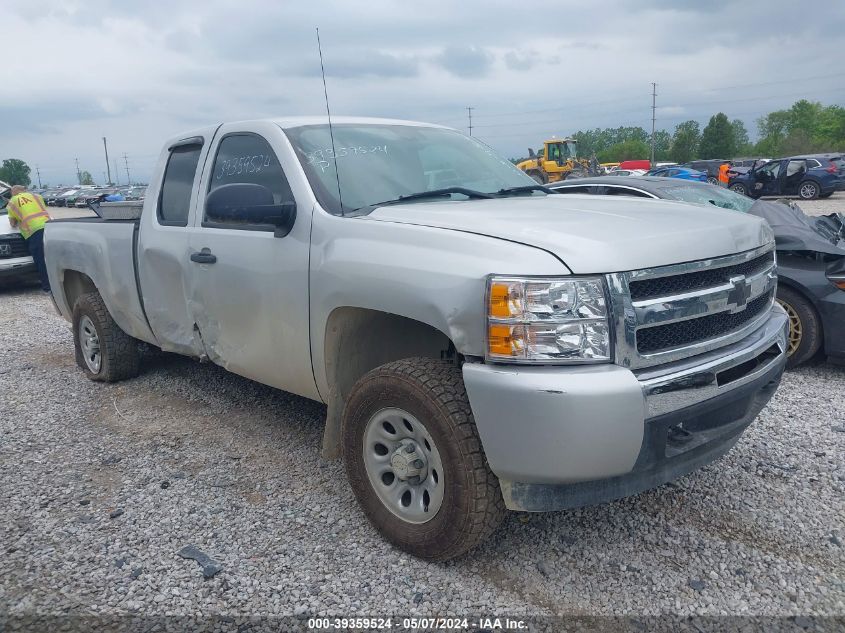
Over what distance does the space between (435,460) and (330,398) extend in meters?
0.82

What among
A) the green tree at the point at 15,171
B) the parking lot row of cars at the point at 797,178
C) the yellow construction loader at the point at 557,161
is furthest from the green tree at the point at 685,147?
the green tree at the point at 15,171

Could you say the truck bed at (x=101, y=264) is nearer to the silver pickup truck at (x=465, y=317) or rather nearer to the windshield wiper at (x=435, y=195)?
the silver pickup truck at (x=465, y=317)

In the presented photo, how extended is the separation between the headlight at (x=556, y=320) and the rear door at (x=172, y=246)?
7.87 ft

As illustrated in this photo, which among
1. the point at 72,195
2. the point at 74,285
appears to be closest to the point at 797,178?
the point at 74,285

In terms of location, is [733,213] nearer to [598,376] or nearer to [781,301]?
[598,376]

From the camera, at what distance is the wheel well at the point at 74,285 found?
240 inches

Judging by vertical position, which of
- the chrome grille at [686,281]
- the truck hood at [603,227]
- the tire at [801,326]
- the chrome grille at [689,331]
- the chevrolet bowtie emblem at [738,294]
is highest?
the truck hood at [603,227]

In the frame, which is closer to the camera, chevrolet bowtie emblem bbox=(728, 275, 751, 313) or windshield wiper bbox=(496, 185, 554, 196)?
chevrolet bowtie emblem bbox=(728, 275, 751, 313)

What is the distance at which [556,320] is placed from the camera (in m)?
2.50

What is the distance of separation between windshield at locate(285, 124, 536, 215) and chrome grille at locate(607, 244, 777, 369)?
1.36m

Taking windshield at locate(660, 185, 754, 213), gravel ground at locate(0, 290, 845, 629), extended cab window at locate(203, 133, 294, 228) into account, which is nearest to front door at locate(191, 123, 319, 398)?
extended cab window at locate(203, 133, 294, 228)

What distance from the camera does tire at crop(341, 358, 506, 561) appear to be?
2729 millimetres

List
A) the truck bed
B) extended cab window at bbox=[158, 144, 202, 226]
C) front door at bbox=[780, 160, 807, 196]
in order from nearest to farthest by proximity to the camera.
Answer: extended cab window at bbox=[158, 144, 202, 226] < the truck bed < front door at bbox=[780, 160, 807, 196]

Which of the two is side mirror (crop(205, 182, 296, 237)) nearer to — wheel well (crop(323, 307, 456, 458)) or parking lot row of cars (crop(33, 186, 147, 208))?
wheel well (crop(323, 307, 456, 458))
